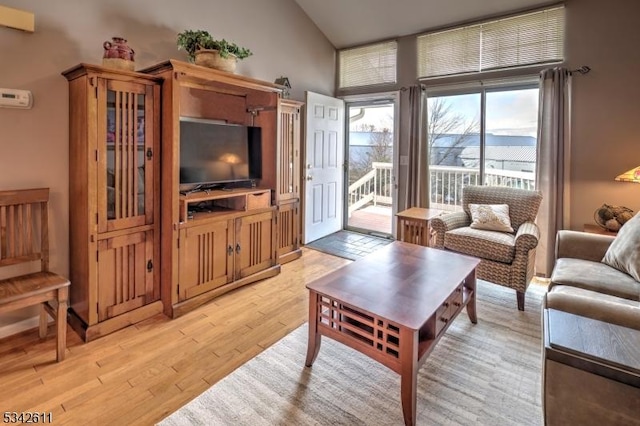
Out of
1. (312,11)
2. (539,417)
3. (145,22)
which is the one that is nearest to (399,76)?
(312,11)

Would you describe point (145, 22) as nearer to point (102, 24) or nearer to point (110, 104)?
point (102, 24)

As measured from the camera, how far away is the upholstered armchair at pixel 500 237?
291 centimetres

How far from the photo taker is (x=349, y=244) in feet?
15.9

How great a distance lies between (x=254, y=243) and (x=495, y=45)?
3.42 metres

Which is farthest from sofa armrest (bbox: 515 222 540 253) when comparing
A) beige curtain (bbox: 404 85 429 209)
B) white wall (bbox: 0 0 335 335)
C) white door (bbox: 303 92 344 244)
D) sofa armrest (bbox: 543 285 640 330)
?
white wall (bbox: 0 0 335 335)

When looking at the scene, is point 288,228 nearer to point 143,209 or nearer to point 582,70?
point 143,209

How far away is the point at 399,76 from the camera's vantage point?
4758 millimetres

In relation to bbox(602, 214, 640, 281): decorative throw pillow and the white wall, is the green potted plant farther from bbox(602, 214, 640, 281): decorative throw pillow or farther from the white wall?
bbox(602, 214, 640, 281): decorative throw pillow

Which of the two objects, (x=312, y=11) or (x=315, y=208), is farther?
(x=315, y=208)

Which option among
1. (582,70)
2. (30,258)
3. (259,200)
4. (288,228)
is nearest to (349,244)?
(288,228)

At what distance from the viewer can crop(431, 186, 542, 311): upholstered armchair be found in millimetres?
2912

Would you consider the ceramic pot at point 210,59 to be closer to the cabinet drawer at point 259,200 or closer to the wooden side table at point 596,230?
the cabinet drawer at point 259,200

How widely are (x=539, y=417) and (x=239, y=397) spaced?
58.7 inches

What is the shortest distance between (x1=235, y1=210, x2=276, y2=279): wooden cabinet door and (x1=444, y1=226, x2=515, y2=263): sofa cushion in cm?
171
